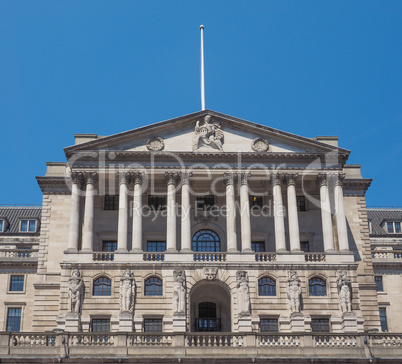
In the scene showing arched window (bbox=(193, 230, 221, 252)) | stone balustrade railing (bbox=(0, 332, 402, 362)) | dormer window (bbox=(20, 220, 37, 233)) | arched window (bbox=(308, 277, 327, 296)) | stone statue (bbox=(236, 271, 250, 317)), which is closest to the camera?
stone balustrade railing (bbox=(0, 332, 402, 362))

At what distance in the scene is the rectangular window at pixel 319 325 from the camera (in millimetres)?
57531

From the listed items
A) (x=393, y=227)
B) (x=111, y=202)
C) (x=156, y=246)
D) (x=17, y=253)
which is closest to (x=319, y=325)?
(x=156, y=246)

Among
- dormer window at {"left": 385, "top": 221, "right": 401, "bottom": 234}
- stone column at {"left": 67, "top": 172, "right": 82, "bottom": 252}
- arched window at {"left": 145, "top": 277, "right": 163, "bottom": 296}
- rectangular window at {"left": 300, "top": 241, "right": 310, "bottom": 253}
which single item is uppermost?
dormer window at {"left": 385, "top": 221, "right": 401, "bottom": 234}

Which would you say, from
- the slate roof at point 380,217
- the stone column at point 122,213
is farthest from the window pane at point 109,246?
the slate roof at point 380,217

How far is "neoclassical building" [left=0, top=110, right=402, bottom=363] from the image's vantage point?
57.6 meters

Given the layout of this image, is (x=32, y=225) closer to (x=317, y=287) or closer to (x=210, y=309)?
(x=210, y=309)

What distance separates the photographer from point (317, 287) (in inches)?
2339

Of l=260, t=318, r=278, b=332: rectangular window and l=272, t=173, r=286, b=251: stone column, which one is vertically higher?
l=272, t=173, r=286, b=251: stone column

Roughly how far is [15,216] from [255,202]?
131ft

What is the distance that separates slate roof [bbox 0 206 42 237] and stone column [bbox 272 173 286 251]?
38.2 meters

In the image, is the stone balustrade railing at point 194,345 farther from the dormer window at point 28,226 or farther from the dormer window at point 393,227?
the dormer window at point 393,227

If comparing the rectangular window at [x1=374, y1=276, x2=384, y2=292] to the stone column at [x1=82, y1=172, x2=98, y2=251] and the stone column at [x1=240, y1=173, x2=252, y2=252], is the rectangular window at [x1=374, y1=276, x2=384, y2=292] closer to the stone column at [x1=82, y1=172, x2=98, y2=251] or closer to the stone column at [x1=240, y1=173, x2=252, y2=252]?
the stone column at [x1=240, y1=173, x2=252, y2=252]

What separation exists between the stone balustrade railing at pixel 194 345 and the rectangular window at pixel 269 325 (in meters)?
7.50

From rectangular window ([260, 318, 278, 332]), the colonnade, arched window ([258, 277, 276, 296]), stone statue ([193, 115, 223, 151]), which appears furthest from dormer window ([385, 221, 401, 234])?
rectangular window ([260, 318, 278, 332])
